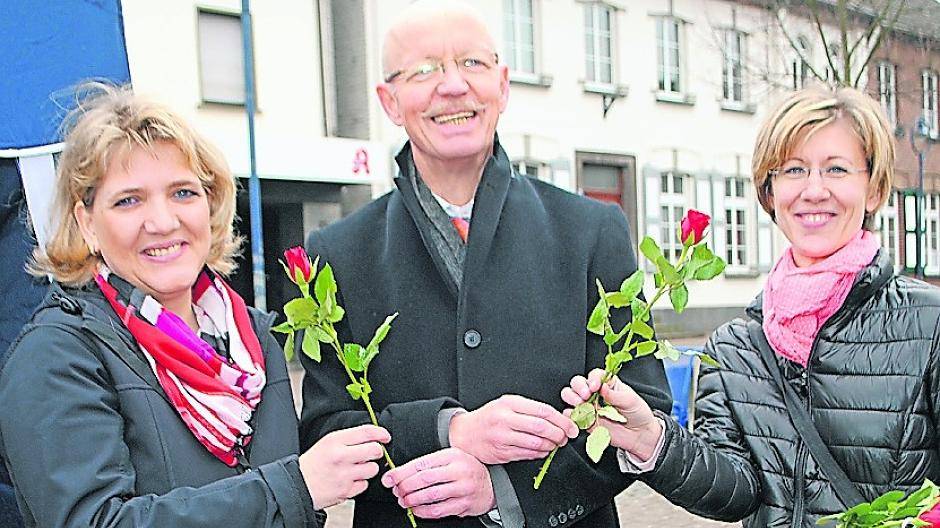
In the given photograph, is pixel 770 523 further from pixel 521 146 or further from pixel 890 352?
pixel 521 146

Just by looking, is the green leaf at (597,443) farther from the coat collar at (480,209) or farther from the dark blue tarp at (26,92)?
the dark blue tarp at (26,92)

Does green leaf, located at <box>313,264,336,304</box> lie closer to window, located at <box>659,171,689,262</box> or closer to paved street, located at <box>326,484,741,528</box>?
paved street, located at <box>326,484,741,528</box>

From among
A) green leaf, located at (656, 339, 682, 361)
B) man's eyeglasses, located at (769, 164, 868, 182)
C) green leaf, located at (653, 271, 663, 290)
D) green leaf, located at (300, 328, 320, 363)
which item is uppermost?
man's eyeglasses, located at (769, 164, 868, 182)

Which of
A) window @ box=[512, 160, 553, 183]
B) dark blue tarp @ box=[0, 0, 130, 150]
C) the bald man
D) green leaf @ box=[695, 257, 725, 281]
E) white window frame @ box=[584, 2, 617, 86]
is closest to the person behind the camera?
green leaf @ box=[695, 257, 725, 281]

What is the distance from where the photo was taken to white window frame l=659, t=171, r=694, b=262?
53.3 feet

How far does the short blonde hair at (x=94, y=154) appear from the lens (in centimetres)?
175

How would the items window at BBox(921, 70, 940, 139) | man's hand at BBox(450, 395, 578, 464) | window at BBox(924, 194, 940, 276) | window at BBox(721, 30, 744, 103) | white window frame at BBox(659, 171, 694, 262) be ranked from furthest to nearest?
window at BBox(924, 194, 940, 276) → window at BBox(921, 70, 940, 139) → window at BBox(721, 30, 744, 103) → white window frame at BBox(659, 171, 694, 262) → man's hand at BBox(450, 395, 578, 464)

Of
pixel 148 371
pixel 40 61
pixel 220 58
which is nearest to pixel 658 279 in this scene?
pixel 148 371

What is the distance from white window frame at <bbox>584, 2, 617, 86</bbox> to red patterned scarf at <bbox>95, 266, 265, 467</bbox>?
1428cm

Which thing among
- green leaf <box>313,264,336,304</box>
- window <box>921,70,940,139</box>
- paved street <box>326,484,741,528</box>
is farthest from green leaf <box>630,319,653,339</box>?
window <box>921,70,940,139</box>

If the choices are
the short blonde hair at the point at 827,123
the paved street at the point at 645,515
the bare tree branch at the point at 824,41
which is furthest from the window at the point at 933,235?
the short blonde hair at the point at 827,123

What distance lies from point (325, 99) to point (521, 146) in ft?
10.7

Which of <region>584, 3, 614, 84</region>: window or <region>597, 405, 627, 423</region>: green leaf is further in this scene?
<region>584, 3, 614, 84</region>: window

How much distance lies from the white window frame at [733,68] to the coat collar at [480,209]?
1612 cm
